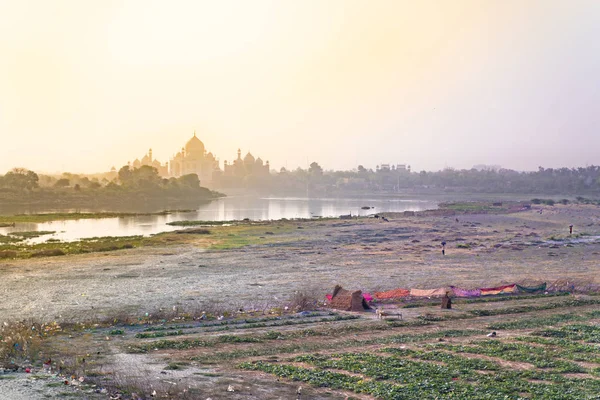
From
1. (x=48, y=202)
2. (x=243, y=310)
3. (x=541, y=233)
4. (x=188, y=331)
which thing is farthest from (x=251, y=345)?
(x=48, y=202)

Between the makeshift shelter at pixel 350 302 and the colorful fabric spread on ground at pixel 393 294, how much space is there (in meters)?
2.16

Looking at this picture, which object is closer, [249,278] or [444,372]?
[444,372]

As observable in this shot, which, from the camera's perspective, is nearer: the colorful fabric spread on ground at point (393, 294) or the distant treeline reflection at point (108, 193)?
the colorful fabric spread on ground at point (393, 294)

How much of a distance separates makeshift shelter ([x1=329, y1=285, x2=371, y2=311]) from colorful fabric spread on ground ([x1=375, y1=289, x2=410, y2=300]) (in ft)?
7.09

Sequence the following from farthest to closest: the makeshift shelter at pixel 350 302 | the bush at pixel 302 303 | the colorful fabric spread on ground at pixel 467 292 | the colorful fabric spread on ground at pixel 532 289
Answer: the colorful fabric spread on ground at pixel 532 289 < the colorful fabric spread on ground at pixel 467 292 < the bush at pixel 302 303 < the makeshift shelter at pixel 350 302

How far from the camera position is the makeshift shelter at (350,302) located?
22.5m

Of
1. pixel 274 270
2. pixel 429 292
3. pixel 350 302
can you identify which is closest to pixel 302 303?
pixel 350 302

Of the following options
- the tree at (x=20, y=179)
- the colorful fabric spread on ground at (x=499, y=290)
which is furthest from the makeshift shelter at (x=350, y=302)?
the tree at (x=20, y=179)

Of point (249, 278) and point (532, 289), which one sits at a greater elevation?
point (532, 289)

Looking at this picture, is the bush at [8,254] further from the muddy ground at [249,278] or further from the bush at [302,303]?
the bush at [302,303]

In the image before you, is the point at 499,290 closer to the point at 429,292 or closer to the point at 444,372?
the point at 429,292

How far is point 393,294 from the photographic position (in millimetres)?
25062

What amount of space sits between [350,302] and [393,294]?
332 centimetres

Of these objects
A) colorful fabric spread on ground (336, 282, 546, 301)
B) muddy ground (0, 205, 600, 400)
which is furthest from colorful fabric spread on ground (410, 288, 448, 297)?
muddy ground (0, 205, 600, 400)
